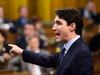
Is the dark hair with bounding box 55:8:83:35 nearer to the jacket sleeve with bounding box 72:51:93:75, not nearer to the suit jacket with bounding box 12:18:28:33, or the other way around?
the jacket sleeve with bounding box 72:51:93:75

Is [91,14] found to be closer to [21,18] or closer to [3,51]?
[21,18]

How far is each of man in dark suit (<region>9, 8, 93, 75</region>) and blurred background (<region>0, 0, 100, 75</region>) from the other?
1.45ft

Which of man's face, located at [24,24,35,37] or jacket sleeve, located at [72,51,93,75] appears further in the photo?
man's face, located at [24,24,35,37]

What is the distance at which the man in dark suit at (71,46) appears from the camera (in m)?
1.06

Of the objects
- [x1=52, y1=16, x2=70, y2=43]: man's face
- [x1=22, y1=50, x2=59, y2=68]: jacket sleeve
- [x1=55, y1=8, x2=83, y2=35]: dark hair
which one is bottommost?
[x1=22, y1=50, x2=59, y2=68]: jacket sleeve

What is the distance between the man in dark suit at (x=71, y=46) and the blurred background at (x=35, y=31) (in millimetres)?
442

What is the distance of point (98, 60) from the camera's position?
3.36 m

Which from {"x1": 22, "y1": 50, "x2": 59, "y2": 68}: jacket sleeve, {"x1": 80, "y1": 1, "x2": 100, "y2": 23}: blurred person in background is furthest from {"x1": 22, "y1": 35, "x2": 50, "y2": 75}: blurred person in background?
{"x1": 80, "y1": 1, "x2": 100, "y2": 23}: blurred person in background

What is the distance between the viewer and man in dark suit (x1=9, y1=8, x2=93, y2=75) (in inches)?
41.7

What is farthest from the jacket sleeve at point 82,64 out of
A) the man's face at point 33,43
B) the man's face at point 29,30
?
the man's face at point 29,30

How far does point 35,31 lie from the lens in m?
3.52

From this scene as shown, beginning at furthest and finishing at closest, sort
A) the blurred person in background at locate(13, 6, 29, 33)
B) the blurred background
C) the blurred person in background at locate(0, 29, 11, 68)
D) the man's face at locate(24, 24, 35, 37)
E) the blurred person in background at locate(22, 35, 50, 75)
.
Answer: the blurred person in background at locate(13, 6, 29, 33) < the man's face at locate(24, 24, 35, 37) < the blurred background < the blurred person in background at locate(0, 29, 11, 68) < the blurred person in background at locate(22, 35, 50, 75)

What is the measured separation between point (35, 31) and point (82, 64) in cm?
252

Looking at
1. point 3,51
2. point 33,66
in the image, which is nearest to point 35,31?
point 3,51
